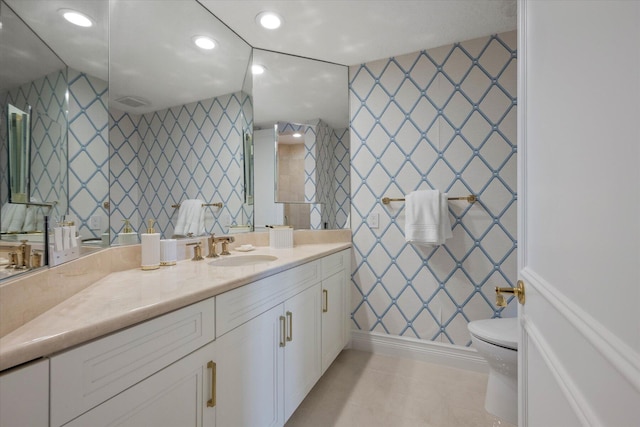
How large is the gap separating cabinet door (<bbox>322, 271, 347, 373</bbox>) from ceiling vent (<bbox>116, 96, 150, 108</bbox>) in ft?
4.57

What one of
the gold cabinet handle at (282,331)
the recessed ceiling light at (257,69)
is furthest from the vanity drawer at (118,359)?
the recessed ceiling light at (257,69)

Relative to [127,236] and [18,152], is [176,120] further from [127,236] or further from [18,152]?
[18,152]

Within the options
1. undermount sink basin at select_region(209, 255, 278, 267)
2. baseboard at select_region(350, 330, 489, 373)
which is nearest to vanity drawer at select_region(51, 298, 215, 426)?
undermount sink basin at select_region(209, 255, 278, 267)

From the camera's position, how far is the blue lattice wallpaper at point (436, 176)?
2.06 meters

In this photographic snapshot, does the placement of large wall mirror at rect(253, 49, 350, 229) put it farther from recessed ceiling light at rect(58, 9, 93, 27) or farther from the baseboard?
recessed ceiling light at rect(58, 9, 93, 27)

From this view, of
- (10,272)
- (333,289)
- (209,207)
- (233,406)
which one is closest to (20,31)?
(10,272)

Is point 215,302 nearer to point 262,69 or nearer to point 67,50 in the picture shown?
point 67,50

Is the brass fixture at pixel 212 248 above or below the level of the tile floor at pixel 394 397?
above

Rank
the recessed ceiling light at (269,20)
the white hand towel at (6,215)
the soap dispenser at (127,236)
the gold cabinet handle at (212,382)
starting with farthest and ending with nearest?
the recessed ceiling light at (269,20)
the soap dispenser at (127,236)
the gold cabinet handle at (212,382)
the white hand towel at (6,215)

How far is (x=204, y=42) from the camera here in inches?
71.7

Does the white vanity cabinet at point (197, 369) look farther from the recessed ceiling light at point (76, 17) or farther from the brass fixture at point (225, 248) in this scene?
the recessed ceiling light at point (76, 17)

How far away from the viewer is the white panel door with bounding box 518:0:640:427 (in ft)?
1.20

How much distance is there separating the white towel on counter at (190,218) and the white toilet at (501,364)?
1.66 metres

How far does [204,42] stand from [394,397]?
2.41 meters
